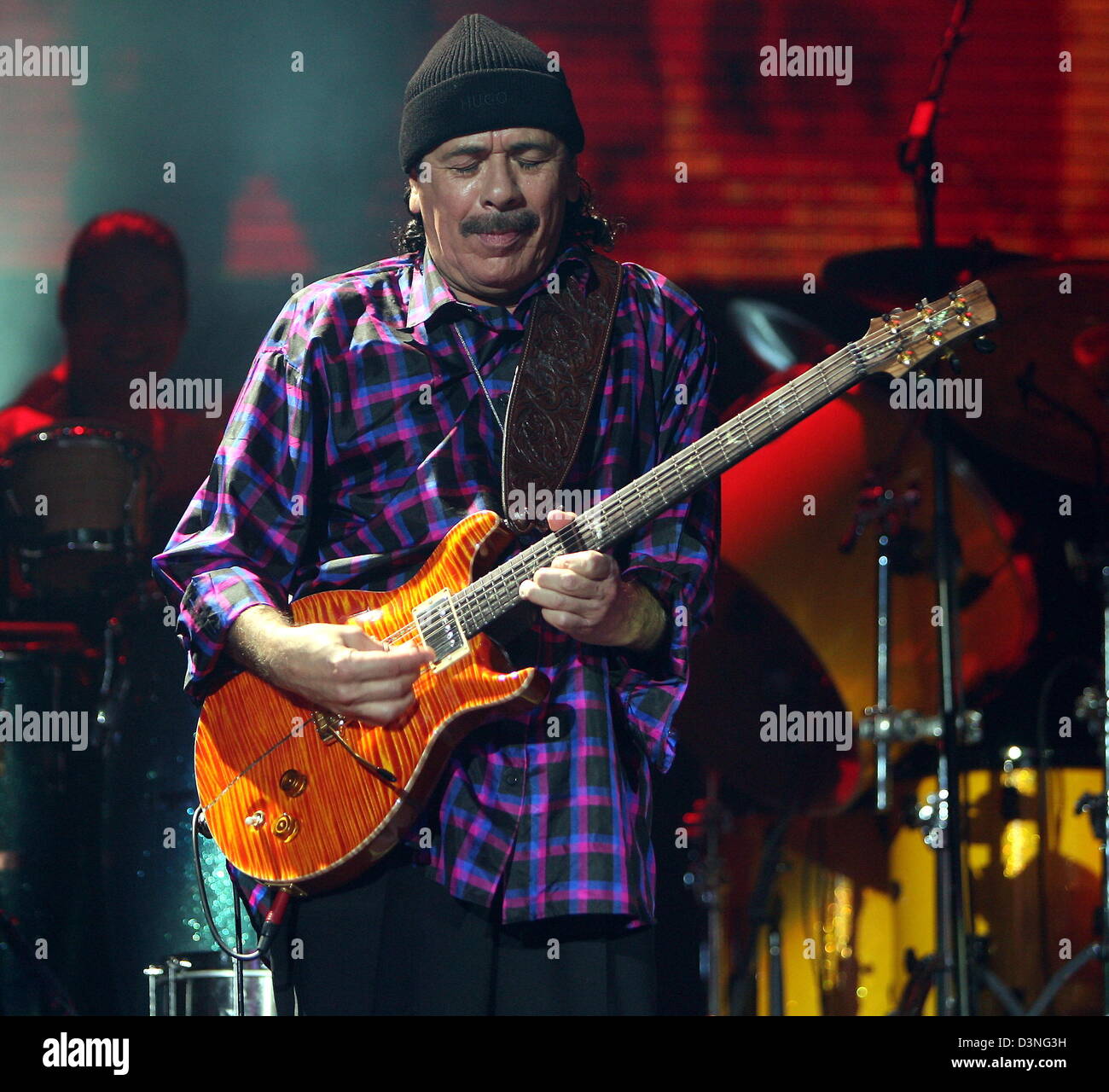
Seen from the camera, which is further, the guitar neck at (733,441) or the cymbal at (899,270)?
the cymbal at (899,270)

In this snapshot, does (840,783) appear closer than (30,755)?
No

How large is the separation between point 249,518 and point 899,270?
221 cm

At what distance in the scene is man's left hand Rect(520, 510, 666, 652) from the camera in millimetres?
2141

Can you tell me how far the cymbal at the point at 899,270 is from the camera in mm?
3770

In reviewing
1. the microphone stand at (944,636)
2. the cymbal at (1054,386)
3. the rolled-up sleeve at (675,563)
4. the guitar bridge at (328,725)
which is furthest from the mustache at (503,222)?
the cymbal at (1054,386)

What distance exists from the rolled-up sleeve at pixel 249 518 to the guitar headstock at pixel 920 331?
986mm

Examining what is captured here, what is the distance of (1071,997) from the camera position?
386cm

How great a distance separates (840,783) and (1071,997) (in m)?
0.90

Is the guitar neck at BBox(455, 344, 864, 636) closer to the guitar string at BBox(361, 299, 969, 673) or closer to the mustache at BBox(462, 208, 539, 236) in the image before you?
the guitar string at BBox(361, 299, 969, 673)

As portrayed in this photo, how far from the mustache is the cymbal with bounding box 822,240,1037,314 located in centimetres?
167

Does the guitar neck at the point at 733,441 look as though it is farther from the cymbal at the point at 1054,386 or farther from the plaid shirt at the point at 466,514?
the cymbal at the point at 1054,386

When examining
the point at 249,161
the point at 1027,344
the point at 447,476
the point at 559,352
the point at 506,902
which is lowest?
the point at 506,902

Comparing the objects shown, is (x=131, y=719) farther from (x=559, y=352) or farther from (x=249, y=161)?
(x=559, y=352)
